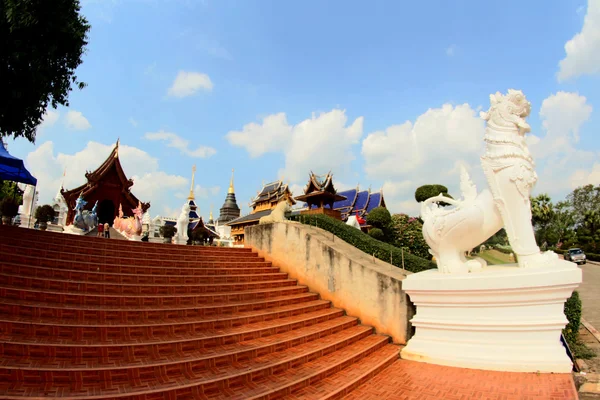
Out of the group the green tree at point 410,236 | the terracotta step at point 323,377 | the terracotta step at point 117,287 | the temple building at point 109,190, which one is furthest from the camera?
the temple building at point 109,190

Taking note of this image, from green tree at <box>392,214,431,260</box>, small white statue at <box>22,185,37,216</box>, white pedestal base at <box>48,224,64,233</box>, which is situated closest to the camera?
small white statue at <box>22,185,37,216</box>

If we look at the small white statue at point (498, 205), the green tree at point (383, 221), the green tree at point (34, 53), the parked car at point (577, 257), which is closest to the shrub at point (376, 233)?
the green tree at point (383, 221)

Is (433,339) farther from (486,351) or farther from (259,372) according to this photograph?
(259,372)

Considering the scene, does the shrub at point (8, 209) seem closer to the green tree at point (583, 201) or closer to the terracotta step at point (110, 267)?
the terracotta step at point (110, 267)

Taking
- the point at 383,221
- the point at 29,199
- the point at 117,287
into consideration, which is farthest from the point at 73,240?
the point at 383,221

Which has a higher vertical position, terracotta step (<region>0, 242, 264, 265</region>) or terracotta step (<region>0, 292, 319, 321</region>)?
terracotta step (<region>0, 242, 264, 265</region>)

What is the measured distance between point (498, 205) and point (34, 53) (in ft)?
28.5

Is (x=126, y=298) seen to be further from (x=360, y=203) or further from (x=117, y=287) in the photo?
(x=360, y=203)

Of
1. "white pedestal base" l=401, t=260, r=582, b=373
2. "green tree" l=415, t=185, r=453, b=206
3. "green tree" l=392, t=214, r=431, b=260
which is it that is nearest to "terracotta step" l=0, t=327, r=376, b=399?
"white pedestal base" l=401, t=260, r=582, b=373

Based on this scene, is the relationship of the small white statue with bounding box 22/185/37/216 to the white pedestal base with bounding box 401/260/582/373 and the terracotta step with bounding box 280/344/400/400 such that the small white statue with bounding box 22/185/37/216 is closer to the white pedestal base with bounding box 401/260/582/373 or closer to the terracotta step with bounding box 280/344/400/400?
the terracotta step with bounding box 280/344/400/400

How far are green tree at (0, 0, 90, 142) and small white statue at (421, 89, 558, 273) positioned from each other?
307 inches

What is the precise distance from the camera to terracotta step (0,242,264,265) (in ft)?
17.2

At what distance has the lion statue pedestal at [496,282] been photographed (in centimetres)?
421

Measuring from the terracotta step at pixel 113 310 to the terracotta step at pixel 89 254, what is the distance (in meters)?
1.84
